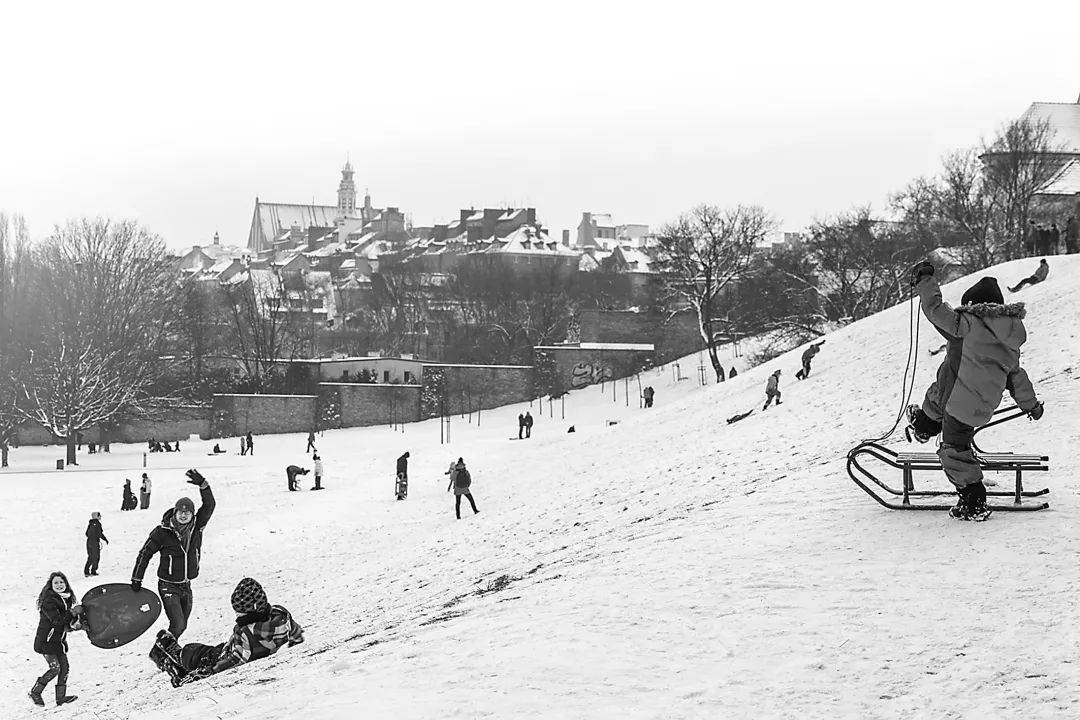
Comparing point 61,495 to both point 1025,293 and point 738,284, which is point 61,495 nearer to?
point 1025,293

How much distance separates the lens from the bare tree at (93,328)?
4969 cm

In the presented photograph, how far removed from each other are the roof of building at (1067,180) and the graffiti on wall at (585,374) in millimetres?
25834

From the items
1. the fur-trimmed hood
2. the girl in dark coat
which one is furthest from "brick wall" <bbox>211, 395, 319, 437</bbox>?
the fur-trimmed hood

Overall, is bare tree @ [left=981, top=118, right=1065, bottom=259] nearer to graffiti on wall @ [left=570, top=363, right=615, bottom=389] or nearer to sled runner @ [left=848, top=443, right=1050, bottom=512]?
graffiti on wall @ [left=570, top=363, right=615, bottom=389]

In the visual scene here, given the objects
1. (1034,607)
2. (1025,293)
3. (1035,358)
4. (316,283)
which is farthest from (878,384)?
(316,283)

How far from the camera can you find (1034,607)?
8141 mm

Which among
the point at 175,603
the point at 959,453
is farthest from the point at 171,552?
the point at 959,453

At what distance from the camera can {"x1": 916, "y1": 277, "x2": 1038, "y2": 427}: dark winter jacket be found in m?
9.74

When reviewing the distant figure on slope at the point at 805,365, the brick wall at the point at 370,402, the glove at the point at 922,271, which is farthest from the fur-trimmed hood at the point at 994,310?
the brick wall at the point at 370,402

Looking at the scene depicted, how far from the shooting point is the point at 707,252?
65562 mm

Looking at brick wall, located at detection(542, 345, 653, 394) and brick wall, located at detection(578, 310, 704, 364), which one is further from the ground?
brick wall, located at detection(578, 310, 704, 364)

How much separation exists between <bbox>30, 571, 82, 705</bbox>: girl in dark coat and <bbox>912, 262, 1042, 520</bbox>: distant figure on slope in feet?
28.3

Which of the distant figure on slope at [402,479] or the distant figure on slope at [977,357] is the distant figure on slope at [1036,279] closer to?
the distant figure on slope at [402,479]

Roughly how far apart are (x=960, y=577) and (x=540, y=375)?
57.1 m
